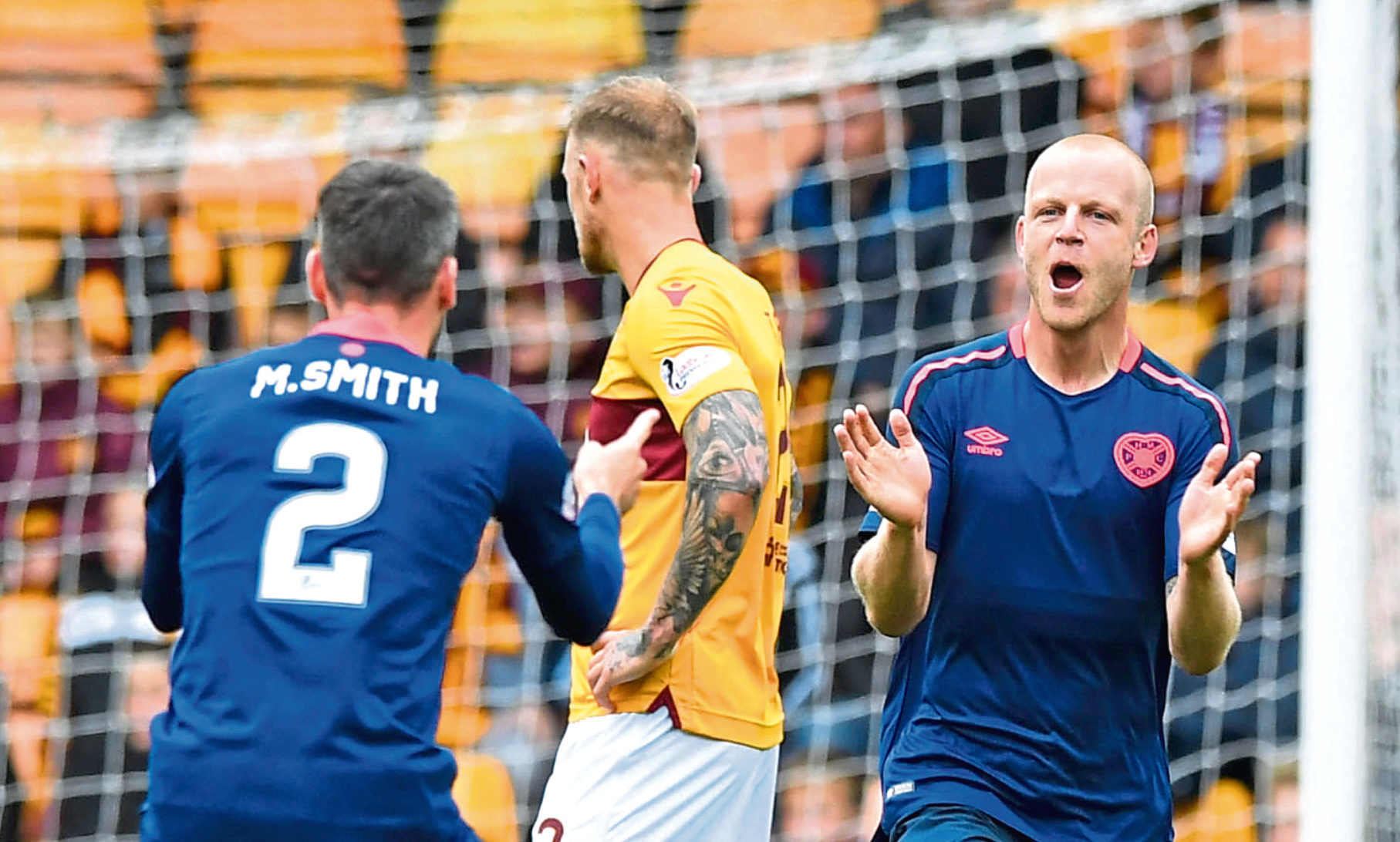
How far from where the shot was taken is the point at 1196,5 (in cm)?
670

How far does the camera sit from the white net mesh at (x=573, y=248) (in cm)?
675

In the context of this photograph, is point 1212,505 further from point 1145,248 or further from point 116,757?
point 116,757

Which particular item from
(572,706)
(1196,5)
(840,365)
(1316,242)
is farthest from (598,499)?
(1196,5)

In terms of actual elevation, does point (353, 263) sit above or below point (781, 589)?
above

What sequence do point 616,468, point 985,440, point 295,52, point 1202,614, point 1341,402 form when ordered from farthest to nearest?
point 295,52 → point 1341,402 → point 985,440 → point 1202,614 → point 616,468

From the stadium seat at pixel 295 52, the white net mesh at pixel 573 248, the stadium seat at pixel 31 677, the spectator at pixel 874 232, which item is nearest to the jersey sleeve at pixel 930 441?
the white net mesh at pixel 573 248

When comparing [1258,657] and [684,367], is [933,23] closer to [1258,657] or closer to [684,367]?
[1258,657]

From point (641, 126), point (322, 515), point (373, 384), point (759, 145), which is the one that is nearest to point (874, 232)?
point (759, 145)

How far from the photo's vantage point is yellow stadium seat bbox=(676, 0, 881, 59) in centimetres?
747

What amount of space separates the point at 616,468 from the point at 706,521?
43 centimetres

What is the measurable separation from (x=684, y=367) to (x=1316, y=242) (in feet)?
6.94

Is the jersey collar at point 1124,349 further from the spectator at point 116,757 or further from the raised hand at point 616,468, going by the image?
the spectator at point 116,757

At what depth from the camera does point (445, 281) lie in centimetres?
312

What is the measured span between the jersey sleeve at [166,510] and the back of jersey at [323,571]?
0.04 ft
